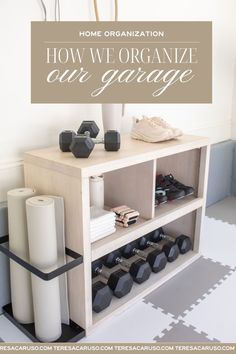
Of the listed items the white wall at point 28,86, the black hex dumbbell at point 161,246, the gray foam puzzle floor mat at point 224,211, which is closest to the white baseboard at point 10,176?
the white wall at point 28,86

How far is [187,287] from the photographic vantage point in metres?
1.56

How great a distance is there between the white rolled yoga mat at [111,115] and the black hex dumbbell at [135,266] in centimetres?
62

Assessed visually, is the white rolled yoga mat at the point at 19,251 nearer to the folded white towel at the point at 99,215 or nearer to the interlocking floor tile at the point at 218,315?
the folded white towel at the point at 99,215

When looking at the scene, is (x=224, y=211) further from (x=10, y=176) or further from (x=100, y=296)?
(x=10, y=176)

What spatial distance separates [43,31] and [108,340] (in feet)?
4.17

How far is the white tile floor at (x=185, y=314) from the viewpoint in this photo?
125 cm

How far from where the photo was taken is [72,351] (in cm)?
117

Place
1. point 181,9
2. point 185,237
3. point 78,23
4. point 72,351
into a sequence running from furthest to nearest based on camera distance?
1. point 181,9
2. point 185,237
3. point 78,23
4. point 72,351

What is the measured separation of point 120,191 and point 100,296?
51 cm

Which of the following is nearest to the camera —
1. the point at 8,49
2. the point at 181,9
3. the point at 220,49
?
the point at 8,49

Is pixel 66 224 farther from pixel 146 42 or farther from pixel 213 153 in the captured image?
pixel 213 153

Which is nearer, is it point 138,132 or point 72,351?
point 72,351

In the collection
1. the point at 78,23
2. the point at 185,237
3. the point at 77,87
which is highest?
the point at 78,23

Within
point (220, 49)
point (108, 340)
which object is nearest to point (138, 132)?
point (108, 340)
